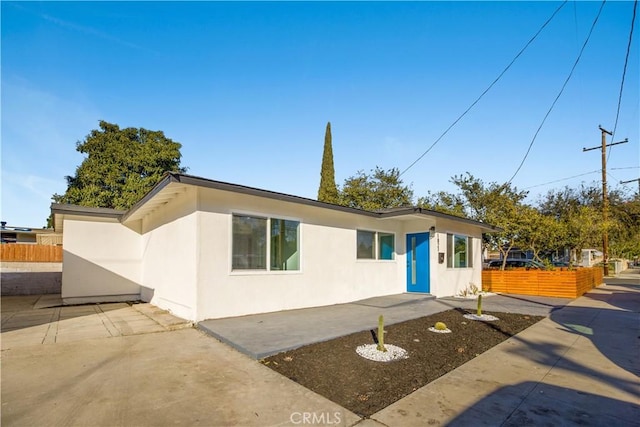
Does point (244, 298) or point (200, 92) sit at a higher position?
point (200, 92)

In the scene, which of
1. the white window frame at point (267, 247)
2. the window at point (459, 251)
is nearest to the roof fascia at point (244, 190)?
the white window frame at point (267, 247)

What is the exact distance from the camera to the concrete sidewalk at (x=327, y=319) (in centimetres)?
530

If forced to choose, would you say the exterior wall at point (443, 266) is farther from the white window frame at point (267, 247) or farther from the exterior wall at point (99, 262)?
the exterior wall at point (99, 262)

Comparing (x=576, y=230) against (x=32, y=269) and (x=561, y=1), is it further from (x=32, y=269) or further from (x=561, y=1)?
(x=32, y=269)

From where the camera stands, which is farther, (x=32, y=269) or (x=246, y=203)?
(x=32, y=269)

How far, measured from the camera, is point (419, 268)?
11594 millimetres

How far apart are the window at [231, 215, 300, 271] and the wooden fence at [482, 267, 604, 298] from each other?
963 centimetres

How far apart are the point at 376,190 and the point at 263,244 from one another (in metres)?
Result: 17.1

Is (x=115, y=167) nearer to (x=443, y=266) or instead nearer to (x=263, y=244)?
(x=263, y=244)

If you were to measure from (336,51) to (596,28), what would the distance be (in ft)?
23.2

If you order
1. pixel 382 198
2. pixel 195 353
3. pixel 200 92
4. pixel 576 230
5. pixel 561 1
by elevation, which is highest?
pixel 561 1

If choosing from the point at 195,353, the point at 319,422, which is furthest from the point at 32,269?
the point at 319,422

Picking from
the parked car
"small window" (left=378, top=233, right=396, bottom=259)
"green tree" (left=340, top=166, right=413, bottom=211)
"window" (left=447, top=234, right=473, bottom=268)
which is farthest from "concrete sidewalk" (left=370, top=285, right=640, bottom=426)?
"green tree" (left=340, top=166, right=413, bottom=211)

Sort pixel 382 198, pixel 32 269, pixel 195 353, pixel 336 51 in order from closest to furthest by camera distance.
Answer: pixel 195 353 → pixel 336 51 → pixel 32 269 → pixel 382 198
